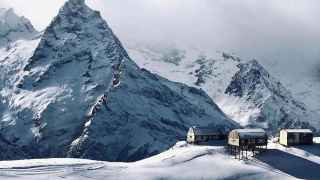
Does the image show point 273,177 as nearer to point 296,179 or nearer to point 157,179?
point 296,179

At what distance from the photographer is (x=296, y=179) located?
199 metres

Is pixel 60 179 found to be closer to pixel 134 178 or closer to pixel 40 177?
pixel 40 177

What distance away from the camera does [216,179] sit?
199000mm

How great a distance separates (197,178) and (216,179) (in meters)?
4.40

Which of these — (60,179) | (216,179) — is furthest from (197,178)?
(60,179)

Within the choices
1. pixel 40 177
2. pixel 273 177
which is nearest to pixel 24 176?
pixel 40 177

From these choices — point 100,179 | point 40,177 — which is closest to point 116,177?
point 100,179

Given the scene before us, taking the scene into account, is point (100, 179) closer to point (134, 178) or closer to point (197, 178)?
point (134, 178)

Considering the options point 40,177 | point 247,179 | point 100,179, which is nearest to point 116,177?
point 100,179

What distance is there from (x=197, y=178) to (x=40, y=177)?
35839mm

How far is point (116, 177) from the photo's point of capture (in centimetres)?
19950

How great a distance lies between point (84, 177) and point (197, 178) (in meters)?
26.0

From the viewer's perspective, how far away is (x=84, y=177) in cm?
19950

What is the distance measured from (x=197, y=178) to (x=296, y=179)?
74.5ft
